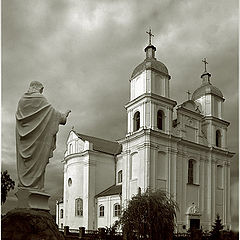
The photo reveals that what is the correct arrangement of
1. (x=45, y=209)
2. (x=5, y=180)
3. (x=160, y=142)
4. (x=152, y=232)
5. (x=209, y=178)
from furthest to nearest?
Answer: (x=209, y=178) → (x=160, y=142) → (x=152, y=232) → (x=5, y=180) → (x=45, y=209)

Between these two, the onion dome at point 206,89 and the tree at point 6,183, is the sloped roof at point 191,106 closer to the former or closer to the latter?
the onion dome at point 206,89

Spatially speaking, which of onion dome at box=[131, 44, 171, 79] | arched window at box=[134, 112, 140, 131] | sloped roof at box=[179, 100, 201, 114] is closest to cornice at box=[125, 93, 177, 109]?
arched window at box=[134, 112, 140, 131]

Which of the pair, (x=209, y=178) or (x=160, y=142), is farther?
(x=209, y=178)

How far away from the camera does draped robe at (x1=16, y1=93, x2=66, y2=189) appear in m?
5.26

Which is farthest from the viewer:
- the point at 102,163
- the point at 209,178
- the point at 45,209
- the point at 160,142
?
the point at 102,163

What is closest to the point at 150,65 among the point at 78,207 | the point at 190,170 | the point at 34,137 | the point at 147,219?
the point at 190,170

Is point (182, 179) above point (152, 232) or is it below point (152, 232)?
above

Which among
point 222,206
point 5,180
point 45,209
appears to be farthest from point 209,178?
point 45,209

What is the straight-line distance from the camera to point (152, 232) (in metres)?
12.9

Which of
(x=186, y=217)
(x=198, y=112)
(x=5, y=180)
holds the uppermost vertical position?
(x=198, y=112)

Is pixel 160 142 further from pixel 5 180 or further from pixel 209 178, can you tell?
pixel 5 180

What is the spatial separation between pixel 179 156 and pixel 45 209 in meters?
18.0

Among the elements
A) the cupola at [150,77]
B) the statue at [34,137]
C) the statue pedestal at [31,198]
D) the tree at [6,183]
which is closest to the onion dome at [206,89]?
the cupola at [150,77]

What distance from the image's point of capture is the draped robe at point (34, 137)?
17.3 feet
